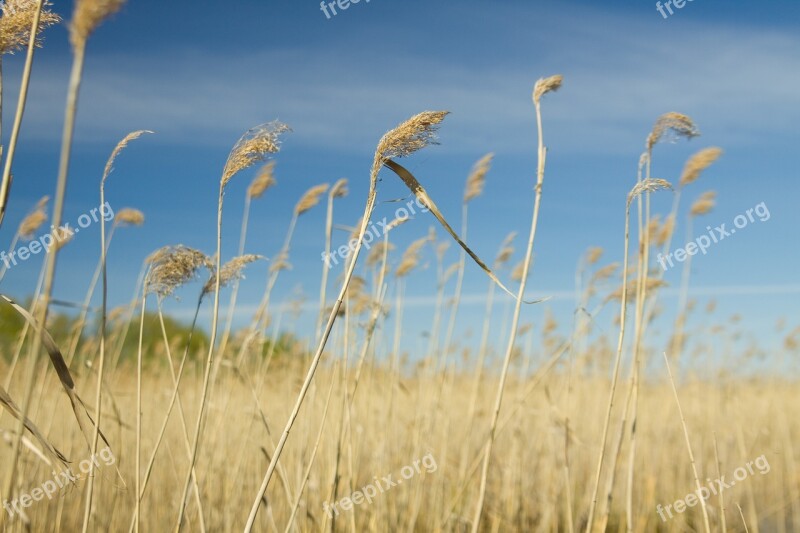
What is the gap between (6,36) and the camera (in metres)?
1.62

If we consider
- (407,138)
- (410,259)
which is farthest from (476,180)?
(407,138)

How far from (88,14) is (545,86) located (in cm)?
136

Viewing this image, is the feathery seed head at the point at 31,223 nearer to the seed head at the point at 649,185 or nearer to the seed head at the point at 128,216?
the seed head at the point at 128,216

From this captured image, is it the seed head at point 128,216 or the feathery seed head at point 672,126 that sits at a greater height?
the feathery seed head at point 672,126

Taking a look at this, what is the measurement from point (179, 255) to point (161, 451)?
331 centimetres

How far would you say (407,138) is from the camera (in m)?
1.47

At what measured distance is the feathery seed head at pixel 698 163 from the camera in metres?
2.86

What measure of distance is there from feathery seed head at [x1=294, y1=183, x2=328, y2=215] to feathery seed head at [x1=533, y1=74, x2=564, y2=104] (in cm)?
147

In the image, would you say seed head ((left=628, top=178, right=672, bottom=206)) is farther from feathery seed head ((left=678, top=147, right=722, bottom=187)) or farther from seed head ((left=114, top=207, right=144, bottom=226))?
seed head ((left=114, top=207, right=144, bottom=226))

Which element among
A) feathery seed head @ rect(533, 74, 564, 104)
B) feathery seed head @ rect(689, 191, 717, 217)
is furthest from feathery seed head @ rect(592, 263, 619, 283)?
feathery seed head @ rect(533, 74, 564, 104)

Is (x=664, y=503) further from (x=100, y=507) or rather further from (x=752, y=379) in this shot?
(x=752, y=379)

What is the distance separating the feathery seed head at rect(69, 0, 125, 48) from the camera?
1086mm

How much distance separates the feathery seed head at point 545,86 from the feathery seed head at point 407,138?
0.65 m

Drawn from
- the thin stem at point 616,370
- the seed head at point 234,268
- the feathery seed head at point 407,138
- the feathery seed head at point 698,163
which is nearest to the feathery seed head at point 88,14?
the feathery seed head at point 407,138
